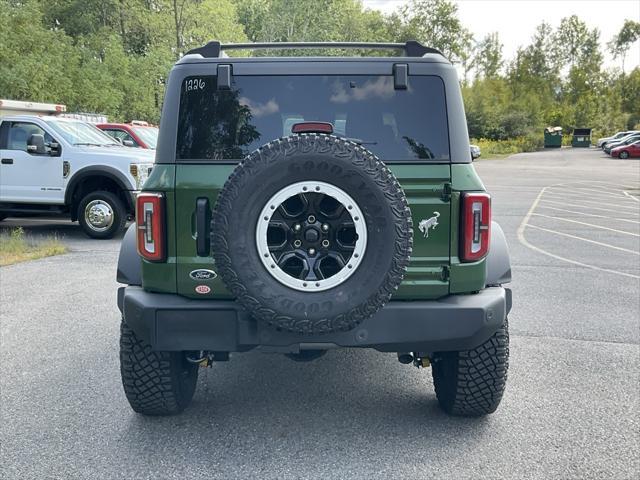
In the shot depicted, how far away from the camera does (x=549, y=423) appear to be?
373cm

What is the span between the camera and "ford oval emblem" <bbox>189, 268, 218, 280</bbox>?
3.25 m

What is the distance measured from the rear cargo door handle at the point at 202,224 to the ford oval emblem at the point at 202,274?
97 mm

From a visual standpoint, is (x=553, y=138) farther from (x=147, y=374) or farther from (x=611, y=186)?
(x=147, y=374)

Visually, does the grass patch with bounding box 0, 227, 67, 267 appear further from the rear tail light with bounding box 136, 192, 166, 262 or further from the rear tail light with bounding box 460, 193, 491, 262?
the rear tail light with bounding box 460, 193, 491, 262

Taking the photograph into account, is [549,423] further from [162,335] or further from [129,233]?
[129,233]

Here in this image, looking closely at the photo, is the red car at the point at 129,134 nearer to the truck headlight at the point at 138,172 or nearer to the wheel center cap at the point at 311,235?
the truck headlight at the point at 138,172

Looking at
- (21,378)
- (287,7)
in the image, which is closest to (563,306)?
(21,378)

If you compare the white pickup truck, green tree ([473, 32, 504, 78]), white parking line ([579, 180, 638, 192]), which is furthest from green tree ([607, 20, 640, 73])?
the white pickup truck

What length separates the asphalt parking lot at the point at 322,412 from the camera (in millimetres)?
3232

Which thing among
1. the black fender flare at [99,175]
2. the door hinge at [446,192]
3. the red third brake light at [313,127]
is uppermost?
the red third brake light at [313,127]

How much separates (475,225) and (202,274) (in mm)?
1398

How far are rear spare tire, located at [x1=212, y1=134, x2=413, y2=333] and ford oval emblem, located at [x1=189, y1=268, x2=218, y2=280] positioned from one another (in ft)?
0.99

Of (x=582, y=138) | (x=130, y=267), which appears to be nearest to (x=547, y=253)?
(x=130, y=267)

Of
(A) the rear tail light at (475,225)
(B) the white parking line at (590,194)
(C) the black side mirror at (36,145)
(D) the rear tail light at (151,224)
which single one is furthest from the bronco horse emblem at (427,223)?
(B) the white parking line at (590,194)
